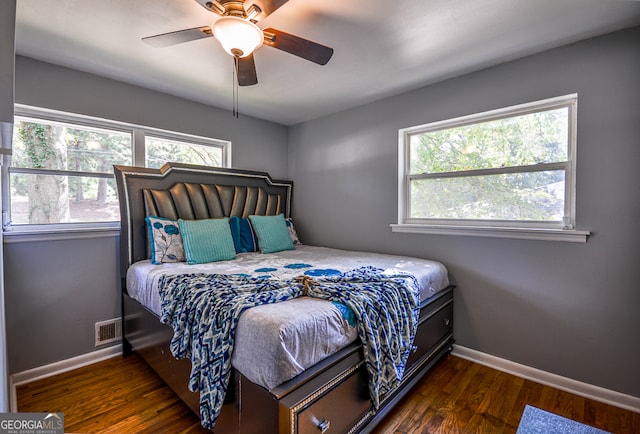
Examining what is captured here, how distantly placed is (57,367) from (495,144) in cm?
393

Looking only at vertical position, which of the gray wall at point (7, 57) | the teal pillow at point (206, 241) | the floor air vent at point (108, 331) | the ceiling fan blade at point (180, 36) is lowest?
the floor air vent at point (108, 331)

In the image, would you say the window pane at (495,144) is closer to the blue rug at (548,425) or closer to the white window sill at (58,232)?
the blue rug at (548,425)

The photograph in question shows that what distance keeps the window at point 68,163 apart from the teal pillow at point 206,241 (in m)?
0.74

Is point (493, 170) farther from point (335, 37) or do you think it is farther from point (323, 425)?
point (323, 425)

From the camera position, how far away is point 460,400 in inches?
76.3

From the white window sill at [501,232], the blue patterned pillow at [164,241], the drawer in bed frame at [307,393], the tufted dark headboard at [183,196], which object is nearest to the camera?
the drawer in bed frame at [307,393]

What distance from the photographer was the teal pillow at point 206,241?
2461 mm

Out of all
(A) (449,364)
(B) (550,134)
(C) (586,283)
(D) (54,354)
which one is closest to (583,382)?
(C) (586,283)

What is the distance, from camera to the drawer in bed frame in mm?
1177

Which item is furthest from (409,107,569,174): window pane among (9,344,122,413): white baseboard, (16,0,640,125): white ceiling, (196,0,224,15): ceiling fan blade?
(9,344,122,413): white baseboard

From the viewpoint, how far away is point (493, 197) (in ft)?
8.04

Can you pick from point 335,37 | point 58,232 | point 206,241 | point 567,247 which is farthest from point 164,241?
point 567,247

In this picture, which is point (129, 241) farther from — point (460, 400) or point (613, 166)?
point (613, 166)

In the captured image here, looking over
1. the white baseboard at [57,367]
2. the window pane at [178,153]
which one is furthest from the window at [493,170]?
the white baseboard at [57,367]
